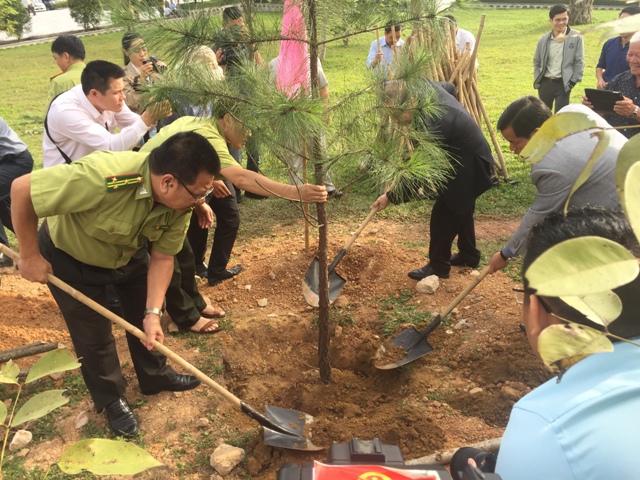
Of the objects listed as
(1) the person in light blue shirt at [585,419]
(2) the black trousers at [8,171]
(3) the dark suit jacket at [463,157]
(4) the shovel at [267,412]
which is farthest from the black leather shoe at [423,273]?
(2) the black trousers at [8,171]

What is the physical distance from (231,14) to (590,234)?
1824 millimetres

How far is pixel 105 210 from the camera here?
243 cm

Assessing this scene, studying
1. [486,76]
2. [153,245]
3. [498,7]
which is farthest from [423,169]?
[498,7]

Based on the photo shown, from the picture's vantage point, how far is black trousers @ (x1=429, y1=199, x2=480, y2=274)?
4.10 meters

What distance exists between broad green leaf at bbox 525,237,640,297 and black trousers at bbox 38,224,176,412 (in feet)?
8.29

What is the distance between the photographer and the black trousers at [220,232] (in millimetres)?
4156

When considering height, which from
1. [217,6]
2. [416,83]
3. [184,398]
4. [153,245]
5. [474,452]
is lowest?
[184,398]

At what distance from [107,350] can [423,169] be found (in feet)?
6.29

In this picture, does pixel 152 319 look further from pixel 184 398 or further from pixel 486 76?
Result: pixel 486 76

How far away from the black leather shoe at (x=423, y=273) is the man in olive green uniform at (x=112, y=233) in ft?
6.83

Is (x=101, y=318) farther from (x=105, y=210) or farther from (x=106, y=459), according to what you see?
(x=106, y=459)

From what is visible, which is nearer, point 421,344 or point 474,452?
point 474,452

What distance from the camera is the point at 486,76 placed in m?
11.7

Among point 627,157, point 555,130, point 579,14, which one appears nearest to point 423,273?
point 555,130
